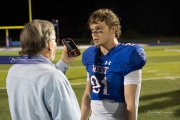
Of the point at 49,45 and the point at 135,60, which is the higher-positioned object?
the point at 49,45

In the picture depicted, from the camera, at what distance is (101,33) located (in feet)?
5.74

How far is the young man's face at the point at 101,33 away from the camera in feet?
5.68

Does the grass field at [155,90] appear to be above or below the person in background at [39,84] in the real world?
below

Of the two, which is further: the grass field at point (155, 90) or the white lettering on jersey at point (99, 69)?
the grass field at point (155, 90)

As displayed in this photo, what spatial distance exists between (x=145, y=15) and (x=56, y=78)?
3569cm

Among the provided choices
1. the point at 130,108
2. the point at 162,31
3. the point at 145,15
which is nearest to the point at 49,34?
the point at 130,108

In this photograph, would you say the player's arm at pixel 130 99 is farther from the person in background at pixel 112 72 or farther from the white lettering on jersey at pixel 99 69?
the white lettering on jersey at pixel 99 69

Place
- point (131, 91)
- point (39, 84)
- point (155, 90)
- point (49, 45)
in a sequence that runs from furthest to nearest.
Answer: point (155, 90)
point (131, 91)
point (49, 45)
point (39, 84)

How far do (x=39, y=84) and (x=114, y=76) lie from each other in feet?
2.15

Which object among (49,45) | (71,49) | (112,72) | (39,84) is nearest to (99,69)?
(112,72)

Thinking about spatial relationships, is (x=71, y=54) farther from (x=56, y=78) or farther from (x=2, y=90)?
(x=2, y=90)

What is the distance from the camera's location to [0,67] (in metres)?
9.43

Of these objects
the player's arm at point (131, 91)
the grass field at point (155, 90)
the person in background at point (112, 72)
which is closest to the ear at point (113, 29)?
the person in background at point (112, 72)

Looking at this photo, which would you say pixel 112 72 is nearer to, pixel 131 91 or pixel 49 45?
pixel 131 91
